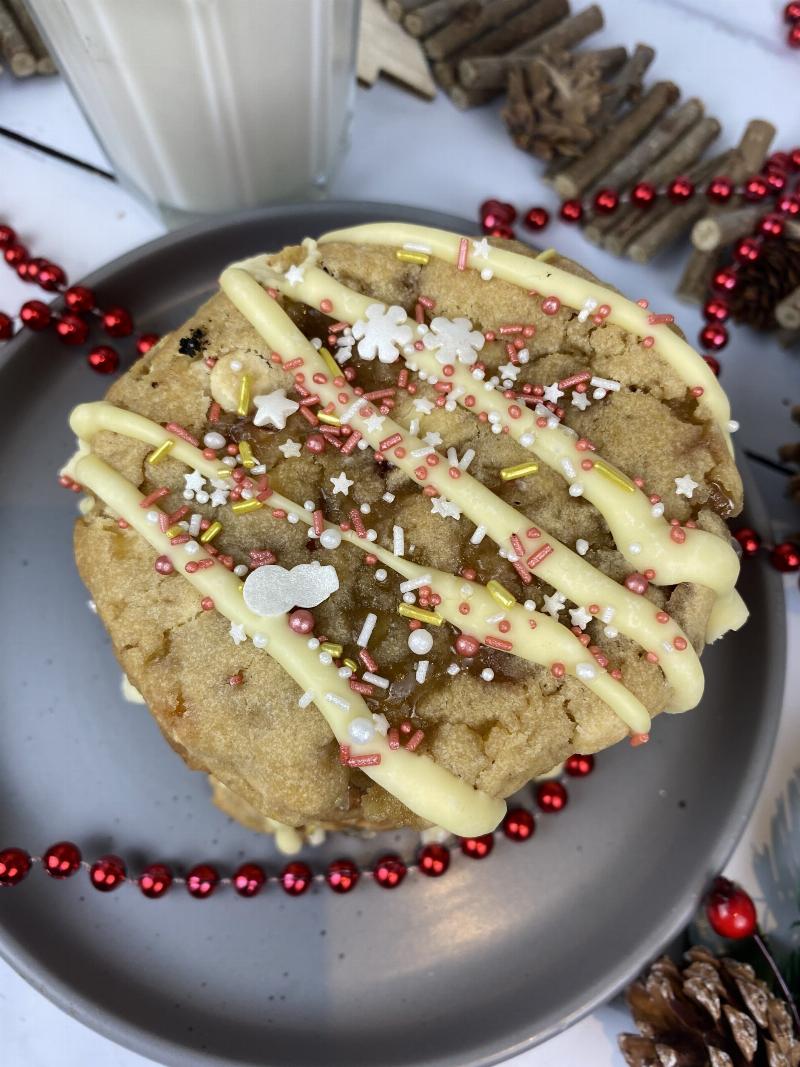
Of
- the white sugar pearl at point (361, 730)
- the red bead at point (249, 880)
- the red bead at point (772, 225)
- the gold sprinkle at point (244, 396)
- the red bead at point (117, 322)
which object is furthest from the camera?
the red bead at point (772, 225)

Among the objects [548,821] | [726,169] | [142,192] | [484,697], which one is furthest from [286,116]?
[548,821]

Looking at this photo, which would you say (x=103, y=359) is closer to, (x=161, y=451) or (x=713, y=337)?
(x=161, y=451)

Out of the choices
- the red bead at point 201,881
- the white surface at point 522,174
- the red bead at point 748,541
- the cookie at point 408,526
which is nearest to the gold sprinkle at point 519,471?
the cookie at point 408,526

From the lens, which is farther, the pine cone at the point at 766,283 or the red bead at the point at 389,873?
the pine cone at the point at 766,283

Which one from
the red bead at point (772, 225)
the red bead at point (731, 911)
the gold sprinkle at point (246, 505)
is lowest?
the red bead at point (731, 911)

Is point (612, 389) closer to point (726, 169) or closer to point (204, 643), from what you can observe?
point (204, 643)

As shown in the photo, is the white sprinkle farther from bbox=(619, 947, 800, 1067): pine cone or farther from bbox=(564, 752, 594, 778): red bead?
bbox=(619, 947, 800, 1067): pine cone

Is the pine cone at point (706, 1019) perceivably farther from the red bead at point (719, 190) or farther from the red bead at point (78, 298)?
the red bead at point (78, 298)
